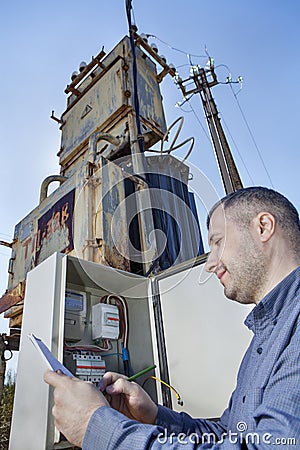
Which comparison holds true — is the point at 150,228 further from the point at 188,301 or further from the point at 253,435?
the point at 253,435

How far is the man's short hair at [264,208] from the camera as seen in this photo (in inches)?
34.5

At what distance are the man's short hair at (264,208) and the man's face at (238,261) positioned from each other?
0.11ft

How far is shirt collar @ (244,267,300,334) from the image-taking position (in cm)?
73

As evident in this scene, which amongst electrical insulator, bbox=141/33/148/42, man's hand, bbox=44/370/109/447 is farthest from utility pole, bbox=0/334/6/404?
electrical insulator, bbox=141/33/148/42

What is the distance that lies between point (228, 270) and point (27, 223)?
2.13 metres

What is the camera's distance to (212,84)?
8141 mm

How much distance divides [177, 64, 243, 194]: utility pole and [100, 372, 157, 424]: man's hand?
497 centimetres

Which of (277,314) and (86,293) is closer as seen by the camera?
(277,314)

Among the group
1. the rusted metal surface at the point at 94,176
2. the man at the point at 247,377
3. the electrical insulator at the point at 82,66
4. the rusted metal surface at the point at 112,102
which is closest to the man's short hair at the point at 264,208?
the man at the point at 247,377

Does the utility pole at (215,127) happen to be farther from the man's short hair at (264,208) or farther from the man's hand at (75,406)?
the man's hand at (75,406)

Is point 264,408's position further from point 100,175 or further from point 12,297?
point 12,297

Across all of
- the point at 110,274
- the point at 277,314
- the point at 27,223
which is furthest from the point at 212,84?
the point at 277,314

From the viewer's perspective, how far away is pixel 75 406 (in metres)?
0.60

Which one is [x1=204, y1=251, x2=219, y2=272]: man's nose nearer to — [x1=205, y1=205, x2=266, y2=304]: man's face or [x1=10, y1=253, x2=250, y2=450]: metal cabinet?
[x1=205, y1=205, x2=266, y2=304]: man's face
